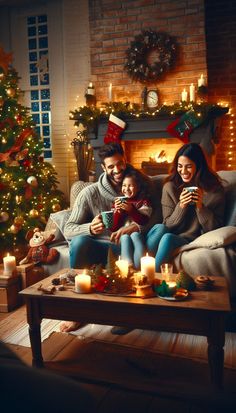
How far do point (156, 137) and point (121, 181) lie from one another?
7.27 ft

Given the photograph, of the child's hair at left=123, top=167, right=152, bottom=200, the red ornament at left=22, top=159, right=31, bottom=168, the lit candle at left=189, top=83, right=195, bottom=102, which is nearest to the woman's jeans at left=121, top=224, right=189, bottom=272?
the child's hair at left=123, top=167, right=152, bottom=200

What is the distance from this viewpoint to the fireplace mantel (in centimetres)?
455

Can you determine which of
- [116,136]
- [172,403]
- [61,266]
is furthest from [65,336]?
[116,136]

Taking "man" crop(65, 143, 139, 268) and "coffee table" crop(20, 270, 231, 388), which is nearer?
"coffee table" crop(20, 270, 231, 388)

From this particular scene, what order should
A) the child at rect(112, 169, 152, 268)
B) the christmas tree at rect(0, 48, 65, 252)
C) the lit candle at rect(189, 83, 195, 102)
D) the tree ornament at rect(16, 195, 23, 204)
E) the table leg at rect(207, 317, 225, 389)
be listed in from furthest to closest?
1. the lit candle at rect(189, 83, 195, 102)
2. the tree ornament at rect(16, 195, 23, 204)
3. the christmas tree at rect(0, 48, 65, 252)
4. the child at rect(112, 169, 152, 268)
5. the table leg at rect(207, 317, 225, 389)

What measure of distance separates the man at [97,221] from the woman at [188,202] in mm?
212

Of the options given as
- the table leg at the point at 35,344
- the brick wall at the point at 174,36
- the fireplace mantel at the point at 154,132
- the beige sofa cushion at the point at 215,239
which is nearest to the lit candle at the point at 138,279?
the table leg at the point at 35,344

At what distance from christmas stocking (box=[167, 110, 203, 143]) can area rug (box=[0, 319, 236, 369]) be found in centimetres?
286

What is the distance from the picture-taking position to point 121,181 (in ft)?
8.84

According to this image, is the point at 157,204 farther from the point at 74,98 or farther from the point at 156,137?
the point at 74,98

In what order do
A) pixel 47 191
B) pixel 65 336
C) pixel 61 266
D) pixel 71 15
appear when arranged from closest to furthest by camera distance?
pixel 65 336 < pixel 61 266 < pixel 47 191 < pixel 71 15

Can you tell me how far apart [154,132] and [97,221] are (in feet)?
8.20

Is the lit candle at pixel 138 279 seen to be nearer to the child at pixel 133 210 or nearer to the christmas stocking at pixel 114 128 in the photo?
the child at pixel 133 210

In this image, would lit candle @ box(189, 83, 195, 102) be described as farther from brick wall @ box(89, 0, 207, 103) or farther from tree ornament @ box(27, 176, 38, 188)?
tree ornament @ box(27, 176, 38, 188)
